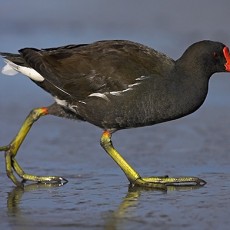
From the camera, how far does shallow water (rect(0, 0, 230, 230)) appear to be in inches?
229

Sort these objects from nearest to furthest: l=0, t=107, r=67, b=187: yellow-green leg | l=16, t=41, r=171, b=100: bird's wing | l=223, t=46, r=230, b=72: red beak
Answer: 1. l=0, t=107, r=67, b=187: yellow-green leg
2. l=16, t=41, r=171, b=100: bird's wing
3. l=223, t=46, r=230, b=72: red beak

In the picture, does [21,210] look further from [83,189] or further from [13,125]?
[13,125]

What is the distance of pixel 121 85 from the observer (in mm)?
7055

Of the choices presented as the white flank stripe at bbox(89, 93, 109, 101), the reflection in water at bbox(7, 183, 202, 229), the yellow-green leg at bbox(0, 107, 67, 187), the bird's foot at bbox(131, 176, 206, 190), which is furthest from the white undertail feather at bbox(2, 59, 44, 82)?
the bird's foot at bbox(131, 176, 206, 190)

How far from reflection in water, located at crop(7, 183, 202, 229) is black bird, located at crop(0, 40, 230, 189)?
0.35 ft

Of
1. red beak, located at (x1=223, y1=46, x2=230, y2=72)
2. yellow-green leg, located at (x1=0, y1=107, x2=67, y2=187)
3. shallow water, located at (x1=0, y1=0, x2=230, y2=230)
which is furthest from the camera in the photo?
red beak, located at (x1=223, y1=46, x2=230, y2=72)

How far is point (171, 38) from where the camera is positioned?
11766mm

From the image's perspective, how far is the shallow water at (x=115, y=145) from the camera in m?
5.82

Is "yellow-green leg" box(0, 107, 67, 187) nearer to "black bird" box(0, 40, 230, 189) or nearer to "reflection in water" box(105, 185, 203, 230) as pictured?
"black bird" box(0, 40, 230, 189)

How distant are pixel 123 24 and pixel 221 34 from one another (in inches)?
60.8

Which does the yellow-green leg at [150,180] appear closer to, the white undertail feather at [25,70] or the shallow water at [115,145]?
the shallow water at [115,145]

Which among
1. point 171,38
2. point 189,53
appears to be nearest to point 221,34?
point 171,38

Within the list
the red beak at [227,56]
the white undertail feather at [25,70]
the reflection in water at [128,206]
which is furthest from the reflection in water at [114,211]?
the red beak at [227,56]

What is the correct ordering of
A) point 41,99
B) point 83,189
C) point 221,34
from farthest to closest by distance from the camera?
point 221,34
point 41,99
point 83,189
